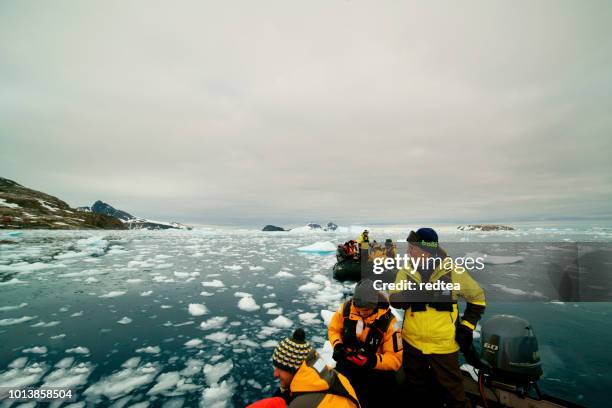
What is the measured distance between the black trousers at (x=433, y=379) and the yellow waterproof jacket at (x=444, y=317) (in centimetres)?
11

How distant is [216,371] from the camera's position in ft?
17.3

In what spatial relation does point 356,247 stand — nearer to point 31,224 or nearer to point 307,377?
point 307,377

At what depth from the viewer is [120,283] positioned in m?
12.4

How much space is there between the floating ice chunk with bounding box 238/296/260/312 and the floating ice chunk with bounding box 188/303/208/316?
121 centimetres

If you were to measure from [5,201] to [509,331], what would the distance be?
458 feet

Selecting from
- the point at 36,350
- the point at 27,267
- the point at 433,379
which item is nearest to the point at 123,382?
the point at 36,350

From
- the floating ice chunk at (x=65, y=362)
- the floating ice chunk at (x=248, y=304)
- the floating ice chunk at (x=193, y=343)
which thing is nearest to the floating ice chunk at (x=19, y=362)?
the floating ice chunk at (x=65, y=362)

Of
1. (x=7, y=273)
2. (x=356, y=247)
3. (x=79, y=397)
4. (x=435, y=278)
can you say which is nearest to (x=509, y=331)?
(x=435, y=278)

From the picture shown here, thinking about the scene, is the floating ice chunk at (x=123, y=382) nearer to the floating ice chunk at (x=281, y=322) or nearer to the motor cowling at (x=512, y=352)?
the floating ice chunk at (x=281, y=322)

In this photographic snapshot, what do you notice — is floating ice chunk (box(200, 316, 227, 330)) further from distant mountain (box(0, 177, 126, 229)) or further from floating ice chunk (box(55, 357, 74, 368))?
distant mountain (box(0, 177, 126, 229))

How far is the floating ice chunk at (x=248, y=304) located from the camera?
9.16 meters

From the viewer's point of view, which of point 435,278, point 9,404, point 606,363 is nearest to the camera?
point 435,278

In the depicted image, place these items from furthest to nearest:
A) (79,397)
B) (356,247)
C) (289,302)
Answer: (356,247) < (289,302) < (79,397)

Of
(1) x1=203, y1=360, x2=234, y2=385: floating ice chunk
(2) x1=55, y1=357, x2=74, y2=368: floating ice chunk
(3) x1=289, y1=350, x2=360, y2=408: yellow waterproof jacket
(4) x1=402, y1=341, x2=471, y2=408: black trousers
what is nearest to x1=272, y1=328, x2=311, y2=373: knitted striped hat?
(3) x1=289, y1=350, x2=360, y2=408: yellow waterproof jacket
